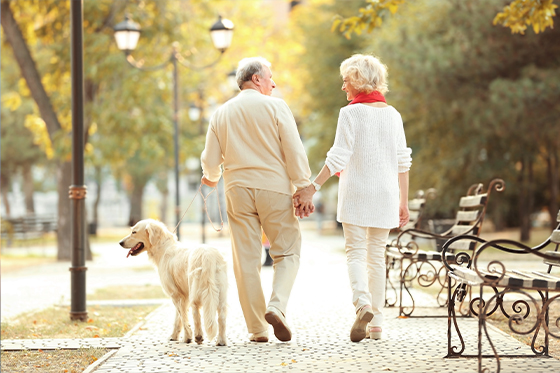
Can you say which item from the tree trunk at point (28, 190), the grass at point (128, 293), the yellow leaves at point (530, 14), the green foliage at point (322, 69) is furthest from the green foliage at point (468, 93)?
the tree trunk at point (28, 190)

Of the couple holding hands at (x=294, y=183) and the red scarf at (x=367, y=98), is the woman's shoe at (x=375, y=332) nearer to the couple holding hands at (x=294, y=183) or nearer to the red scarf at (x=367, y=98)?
the couple holding hands at (x=294, y=183)

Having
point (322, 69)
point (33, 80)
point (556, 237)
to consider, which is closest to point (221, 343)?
point (556, 237)

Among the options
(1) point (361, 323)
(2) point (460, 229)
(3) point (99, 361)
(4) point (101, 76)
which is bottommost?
Result: (3) point (99, 361)

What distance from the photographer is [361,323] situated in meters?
5.55

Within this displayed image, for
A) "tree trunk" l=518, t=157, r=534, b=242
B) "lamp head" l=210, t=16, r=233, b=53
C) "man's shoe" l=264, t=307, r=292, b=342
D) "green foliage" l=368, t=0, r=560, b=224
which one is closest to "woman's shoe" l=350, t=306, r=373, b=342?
"man's shoe" l=264, t=307, r=292, b=342

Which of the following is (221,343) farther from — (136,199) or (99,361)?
(136,199)

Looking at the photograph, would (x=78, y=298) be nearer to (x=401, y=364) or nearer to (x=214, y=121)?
(x=214, y=121)

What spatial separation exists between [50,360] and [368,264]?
8.43ft

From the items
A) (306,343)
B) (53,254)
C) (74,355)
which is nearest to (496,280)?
(306,343)

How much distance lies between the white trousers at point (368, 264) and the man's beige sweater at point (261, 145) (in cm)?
59

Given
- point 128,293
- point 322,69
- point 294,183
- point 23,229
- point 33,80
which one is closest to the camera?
point 294,183

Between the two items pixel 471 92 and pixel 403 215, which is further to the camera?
pixel 471 92

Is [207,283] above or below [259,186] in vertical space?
below

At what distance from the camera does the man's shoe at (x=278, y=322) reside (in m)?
5.45
